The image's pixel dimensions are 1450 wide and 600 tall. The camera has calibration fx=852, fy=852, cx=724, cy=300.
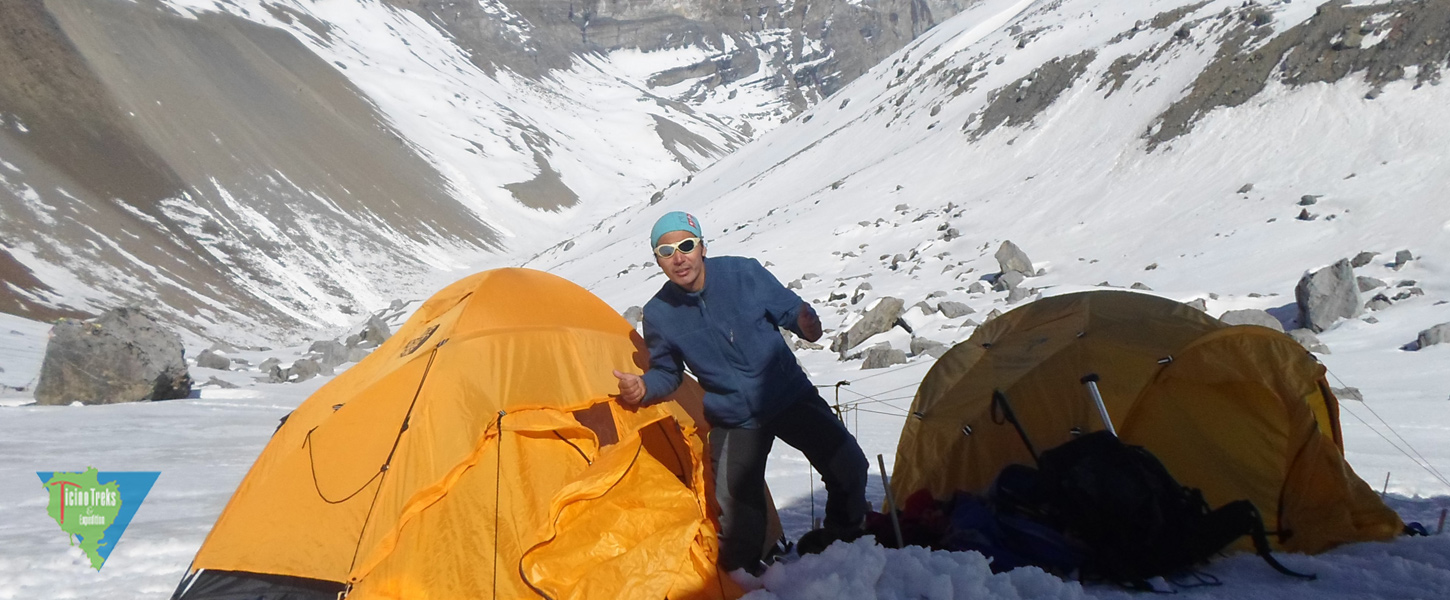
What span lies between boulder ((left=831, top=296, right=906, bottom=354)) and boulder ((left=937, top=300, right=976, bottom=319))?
0.63m

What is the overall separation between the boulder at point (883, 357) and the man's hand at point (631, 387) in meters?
7.16

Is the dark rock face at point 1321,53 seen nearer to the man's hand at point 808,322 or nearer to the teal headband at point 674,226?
the man's hand at point 808,322

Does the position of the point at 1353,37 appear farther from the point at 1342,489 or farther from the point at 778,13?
the point at 778,13

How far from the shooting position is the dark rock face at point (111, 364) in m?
9.64

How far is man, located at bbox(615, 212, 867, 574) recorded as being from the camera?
11.5 ft

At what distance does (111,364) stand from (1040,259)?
44.5 ft

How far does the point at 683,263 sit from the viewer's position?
3.49 metres

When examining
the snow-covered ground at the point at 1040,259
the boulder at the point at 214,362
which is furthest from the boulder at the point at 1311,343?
the boulder at the point at 214,362

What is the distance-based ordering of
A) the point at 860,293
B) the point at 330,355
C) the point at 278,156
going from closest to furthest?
the point at 860,293 < the point at 330,355 < the point at 278,156

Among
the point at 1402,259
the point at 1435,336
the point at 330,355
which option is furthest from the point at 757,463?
the point at 330,355

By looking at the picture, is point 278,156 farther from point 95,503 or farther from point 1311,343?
point 1311,343

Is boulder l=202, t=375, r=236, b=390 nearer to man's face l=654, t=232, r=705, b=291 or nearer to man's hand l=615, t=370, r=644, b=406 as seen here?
man's hand l=615, t=370, r=644, b=406

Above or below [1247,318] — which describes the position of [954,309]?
below

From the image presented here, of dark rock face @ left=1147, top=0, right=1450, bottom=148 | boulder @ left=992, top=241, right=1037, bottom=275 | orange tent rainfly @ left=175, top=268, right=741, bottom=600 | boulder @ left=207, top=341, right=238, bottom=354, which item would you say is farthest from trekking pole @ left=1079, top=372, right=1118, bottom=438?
boulder @ left=207, top=341, right=238, bottom=354
